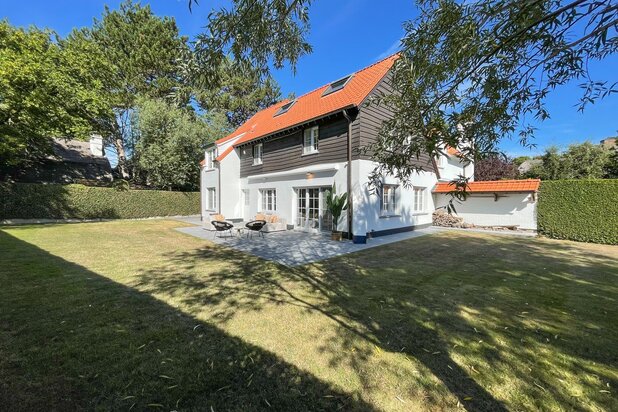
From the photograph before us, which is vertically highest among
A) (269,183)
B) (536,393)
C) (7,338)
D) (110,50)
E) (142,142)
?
(110,50)

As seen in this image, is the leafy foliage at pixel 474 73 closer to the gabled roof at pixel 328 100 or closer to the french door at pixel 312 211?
the gabled roof at pixel 328 100

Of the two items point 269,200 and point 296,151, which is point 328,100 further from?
point 269,200

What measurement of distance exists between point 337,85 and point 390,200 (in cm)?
697

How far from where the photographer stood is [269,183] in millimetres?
15891

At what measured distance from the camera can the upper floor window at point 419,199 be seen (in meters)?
15.6

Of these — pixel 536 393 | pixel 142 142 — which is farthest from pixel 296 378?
pixel 142 142

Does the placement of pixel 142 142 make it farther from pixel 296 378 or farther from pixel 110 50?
pixel 296 378

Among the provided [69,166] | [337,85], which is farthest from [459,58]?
[69,166]

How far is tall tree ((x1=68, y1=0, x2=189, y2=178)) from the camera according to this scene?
22.1 meters

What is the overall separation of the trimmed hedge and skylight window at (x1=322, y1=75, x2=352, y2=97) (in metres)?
11.1

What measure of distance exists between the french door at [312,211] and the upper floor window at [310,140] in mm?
1917

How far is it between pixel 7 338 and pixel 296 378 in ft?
12.3

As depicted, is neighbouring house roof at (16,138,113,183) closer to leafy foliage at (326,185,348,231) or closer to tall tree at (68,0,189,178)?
tall tree at (68,0,189,178)

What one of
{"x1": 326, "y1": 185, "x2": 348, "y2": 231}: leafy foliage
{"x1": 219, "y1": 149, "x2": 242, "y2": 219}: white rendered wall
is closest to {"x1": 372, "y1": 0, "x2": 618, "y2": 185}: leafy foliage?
{"x1": 326, "y1": 185, "x2": 348, "y2": 231}: leafy foliage
